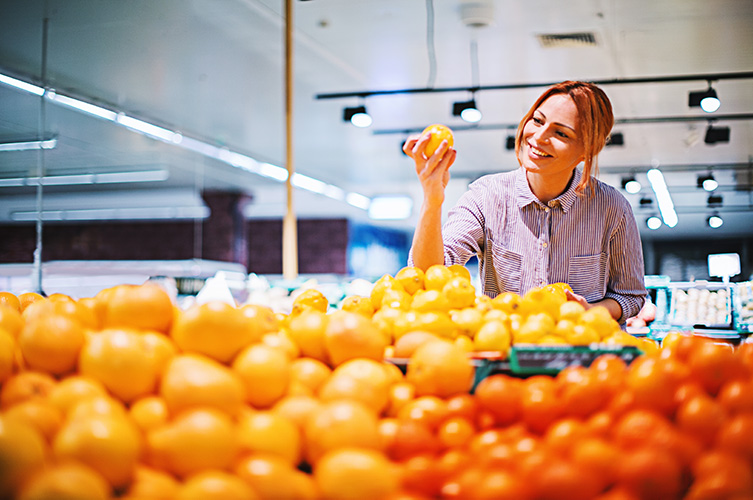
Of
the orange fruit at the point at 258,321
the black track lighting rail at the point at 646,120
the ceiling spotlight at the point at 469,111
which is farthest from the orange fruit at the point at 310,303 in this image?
the black track lighting rail at the point at 646,120

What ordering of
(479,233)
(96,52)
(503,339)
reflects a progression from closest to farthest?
(503,339)
(479,233)
(96,52)

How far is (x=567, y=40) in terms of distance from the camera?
6.14 m

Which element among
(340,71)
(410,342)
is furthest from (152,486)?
(340,71)

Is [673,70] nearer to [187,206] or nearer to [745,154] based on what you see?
[745,154]

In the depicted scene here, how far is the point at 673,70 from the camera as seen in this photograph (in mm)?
6965

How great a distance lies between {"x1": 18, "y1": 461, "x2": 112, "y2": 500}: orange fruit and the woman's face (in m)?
1.67

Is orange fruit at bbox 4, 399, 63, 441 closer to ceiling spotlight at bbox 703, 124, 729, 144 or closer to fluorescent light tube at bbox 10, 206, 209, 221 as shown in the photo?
ceiling spotlight at bbox 703, 124, 729, 144

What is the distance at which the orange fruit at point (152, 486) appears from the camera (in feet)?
2.69

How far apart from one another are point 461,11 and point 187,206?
10.5m

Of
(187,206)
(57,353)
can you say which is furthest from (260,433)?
(187,206)

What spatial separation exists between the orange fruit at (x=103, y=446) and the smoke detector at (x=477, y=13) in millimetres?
5132

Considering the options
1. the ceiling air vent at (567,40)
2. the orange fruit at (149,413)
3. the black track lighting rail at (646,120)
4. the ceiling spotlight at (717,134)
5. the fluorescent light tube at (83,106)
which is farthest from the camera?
the black track lighting rail at (646,120)

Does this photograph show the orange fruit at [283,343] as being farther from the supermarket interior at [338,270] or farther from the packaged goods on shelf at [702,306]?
the packaged goods on shelf at [702,306]

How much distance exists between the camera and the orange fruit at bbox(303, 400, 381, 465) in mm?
927
